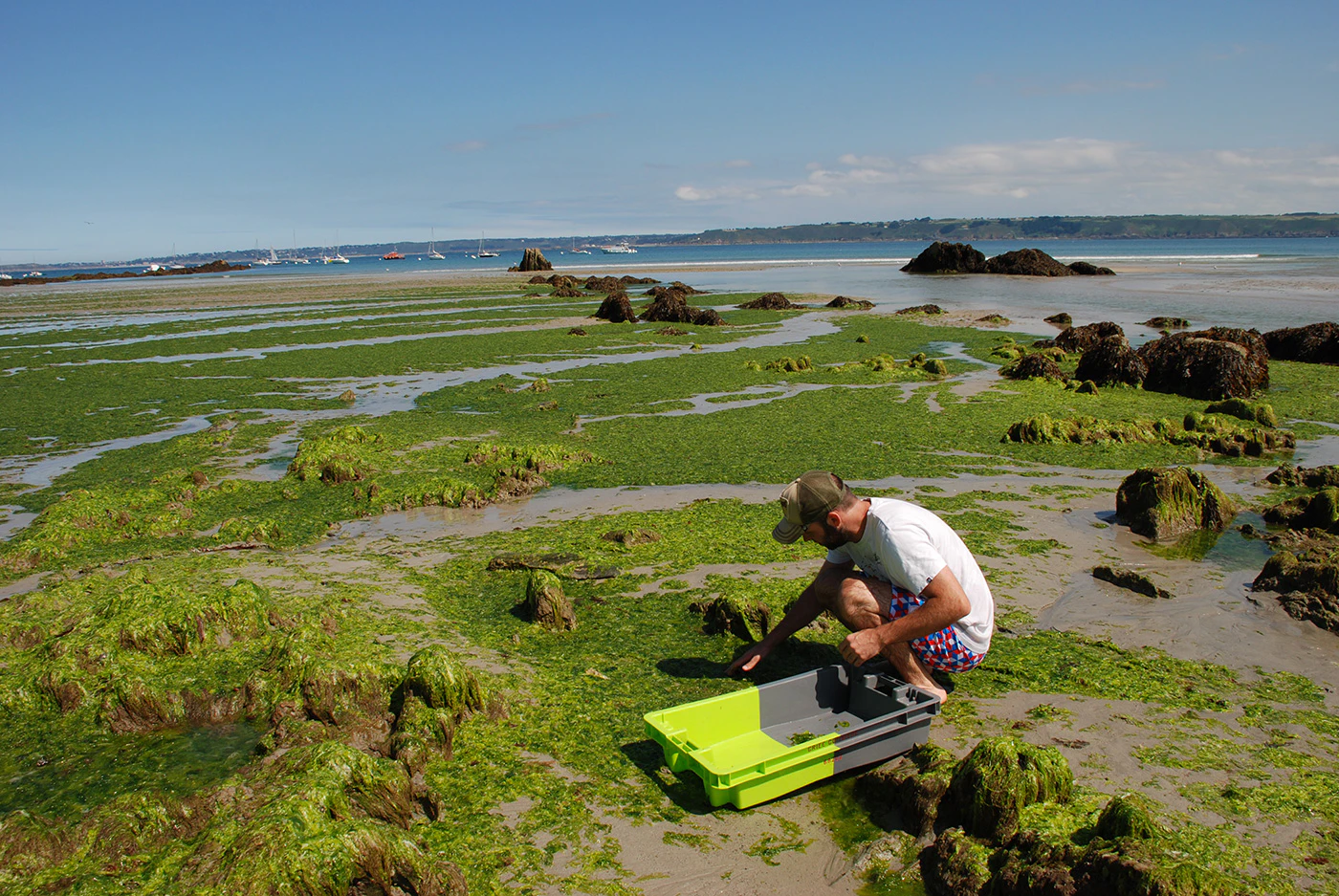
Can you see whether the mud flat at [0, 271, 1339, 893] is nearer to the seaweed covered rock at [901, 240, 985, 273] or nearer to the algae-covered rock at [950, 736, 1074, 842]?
the algae-covered rock at [950, 736, 1074, 842]

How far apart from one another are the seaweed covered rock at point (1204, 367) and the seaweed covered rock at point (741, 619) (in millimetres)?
12016

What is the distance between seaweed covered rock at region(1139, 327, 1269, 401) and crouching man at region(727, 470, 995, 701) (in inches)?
480

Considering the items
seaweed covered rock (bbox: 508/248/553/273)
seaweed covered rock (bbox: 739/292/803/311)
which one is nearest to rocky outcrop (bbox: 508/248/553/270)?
seaweed covered rock (bbox: 508/248/553/273)

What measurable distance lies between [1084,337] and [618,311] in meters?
14.4

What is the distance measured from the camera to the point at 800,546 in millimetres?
7188

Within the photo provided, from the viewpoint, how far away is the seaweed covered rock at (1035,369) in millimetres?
15523

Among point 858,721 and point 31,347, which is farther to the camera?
point 31,347

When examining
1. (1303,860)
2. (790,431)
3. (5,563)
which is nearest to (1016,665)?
(1303,860)

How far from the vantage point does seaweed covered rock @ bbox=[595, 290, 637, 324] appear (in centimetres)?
2786

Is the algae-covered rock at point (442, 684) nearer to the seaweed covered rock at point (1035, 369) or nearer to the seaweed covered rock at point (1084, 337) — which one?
the seaweed covered rock at point (1035, 369)

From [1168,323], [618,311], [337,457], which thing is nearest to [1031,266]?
[1168,323]

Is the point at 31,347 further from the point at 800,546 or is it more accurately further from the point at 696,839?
the point at 696,839

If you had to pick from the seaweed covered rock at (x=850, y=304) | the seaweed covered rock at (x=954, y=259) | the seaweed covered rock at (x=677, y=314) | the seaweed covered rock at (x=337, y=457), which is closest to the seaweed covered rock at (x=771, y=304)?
the seaweed covered rock at (x=850, y=304)

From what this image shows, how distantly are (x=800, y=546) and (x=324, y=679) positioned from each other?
13.3 ft
